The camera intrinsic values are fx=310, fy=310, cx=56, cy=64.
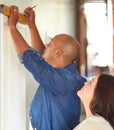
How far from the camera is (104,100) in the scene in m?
1.26

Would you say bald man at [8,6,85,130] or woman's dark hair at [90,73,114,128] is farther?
bald man at [8,6,85,130]

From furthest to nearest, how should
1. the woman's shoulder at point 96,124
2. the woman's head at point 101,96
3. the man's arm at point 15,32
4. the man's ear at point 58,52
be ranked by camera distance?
the man's ear at point 58,52 → the man's arm at point 15,32 → the woman's head at point 101,96 → the woman's shoulder at point 96,124

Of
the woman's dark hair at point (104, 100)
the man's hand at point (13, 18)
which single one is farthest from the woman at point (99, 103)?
the man's hand at point (13, 18)

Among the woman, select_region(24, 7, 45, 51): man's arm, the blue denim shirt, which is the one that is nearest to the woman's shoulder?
the woman

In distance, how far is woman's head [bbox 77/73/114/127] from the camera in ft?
4.10

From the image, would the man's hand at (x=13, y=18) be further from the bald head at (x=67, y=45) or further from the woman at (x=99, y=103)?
the woman at (x=99, y=103)

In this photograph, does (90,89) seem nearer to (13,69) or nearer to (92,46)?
(13,69)

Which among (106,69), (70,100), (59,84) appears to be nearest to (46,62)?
(59,84)

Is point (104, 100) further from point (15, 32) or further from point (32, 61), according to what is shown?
point (15, 32)

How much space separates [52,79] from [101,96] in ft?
0.87

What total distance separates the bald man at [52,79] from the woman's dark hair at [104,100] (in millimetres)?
209

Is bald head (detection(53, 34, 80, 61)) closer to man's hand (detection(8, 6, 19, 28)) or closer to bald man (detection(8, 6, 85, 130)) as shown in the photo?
bald man (detection(8, 6, 85, 130))

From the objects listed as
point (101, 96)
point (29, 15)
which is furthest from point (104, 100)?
point (29, 15)

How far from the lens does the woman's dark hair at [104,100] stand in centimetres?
125
